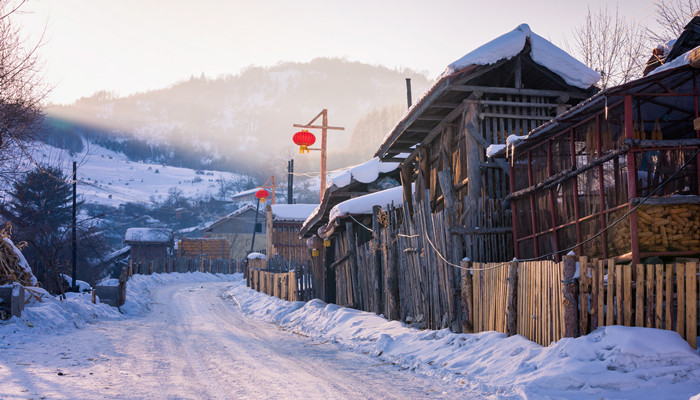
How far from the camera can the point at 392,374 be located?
318 inches

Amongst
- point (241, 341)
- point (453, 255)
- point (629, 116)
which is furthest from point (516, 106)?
point (241, 341)

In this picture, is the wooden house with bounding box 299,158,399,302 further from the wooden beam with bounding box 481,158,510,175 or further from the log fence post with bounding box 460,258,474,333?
the log fence post with bounding box 460,258,474,333

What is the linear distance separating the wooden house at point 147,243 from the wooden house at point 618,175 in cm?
4601

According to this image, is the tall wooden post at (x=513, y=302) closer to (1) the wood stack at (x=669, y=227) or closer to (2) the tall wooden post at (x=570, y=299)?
(2) the tall wooden post at (x=570, y=299)

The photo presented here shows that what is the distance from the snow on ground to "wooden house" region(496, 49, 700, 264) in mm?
92561

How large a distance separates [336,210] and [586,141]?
27.7 ft

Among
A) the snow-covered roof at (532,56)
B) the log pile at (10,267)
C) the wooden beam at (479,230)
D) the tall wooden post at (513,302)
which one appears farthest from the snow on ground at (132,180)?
the tall wooden post at (513,302)

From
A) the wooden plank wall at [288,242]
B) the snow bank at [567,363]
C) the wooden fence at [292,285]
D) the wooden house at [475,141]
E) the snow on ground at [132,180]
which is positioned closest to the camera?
the snow bank at [567,363]

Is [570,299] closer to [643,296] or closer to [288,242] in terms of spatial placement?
[643,296]

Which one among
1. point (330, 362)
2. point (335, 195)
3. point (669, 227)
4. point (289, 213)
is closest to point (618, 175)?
point (669, 227)

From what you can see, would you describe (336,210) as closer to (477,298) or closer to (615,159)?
(477,298)

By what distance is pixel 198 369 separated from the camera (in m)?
8.59

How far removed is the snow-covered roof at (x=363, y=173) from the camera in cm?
1761

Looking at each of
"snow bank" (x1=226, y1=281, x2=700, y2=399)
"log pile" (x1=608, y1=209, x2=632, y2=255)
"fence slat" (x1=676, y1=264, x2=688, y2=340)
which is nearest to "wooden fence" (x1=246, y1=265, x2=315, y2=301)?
"snow bank" (x1=226, y1=281, x2=700, y2=399)
